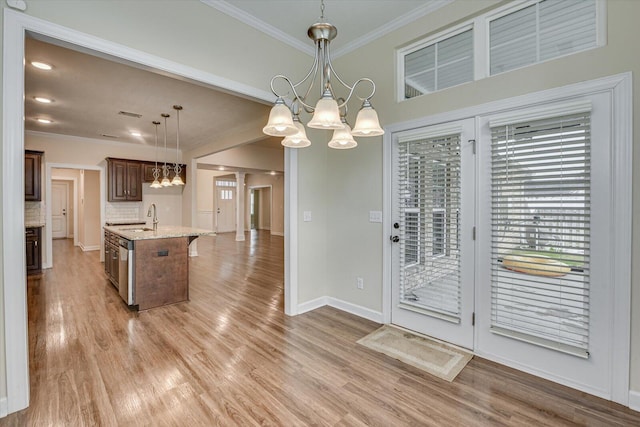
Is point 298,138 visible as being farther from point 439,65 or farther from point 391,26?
point 391,26

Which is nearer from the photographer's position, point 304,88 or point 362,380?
point 362,380

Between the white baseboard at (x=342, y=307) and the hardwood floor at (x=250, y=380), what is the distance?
0.09m

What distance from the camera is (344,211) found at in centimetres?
348

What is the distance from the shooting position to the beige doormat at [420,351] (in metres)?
2.28

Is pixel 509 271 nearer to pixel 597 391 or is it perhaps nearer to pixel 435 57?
pixel 597 391

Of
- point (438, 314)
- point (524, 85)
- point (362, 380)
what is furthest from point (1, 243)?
point (524, 85)

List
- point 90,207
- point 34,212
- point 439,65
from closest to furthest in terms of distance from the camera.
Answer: point 439,65
point 34,212
point 90,207

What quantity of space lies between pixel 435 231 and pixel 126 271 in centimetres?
370

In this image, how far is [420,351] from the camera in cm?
252

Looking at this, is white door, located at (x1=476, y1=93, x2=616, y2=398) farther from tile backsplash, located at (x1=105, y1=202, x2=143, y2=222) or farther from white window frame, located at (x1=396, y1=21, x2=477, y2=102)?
tile backsplash, located at (x1=105, y1=202, x2=143, y2=222)

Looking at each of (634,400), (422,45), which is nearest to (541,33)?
(422,45)

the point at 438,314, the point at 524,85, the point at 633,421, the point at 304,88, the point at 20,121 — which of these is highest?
the point at 304,88

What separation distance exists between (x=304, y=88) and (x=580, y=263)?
3.01 m

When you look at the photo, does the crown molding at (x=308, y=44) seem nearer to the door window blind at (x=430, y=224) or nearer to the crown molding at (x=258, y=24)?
the crown molding at (x=258, y=24)
